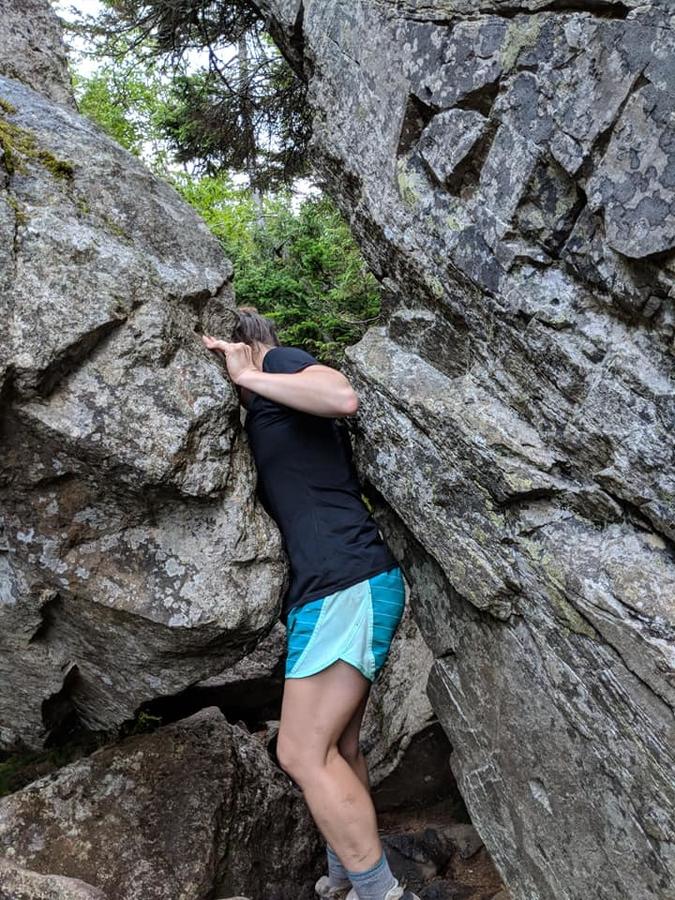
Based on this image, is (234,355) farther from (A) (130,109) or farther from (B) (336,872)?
(A) (130,109)

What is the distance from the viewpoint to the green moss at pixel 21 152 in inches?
179

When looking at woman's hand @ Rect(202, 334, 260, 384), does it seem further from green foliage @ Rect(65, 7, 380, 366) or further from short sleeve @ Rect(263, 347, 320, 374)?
green foliage @ Rect(65, 7, 380, 366)

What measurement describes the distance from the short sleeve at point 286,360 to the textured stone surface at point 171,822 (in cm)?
288


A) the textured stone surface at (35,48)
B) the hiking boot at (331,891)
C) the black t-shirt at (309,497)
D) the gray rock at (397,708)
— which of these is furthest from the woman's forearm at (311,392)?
the textured stone surface at (35,48)

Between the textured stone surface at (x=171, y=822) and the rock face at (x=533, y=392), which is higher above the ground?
the rock face at (x=533, y=392)

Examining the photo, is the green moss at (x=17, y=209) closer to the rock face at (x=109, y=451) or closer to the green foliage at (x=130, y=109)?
the rock face at (x=109, y=451)

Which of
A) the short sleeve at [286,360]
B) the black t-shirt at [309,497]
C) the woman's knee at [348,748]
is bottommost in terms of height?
the woman's knee at [348,748]

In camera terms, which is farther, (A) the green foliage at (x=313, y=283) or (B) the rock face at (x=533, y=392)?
(A) the green foliage at (x=313, y=283)

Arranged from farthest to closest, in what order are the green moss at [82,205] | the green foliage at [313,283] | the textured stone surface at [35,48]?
the green foliage at [313,283], the textured stone surface at [35,48], the green moss at [82,205]

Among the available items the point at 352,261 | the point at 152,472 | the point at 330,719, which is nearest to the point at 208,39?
the point at 352,261

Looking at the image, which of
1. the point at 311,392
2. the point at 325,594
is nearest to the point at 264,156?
the point at 311,392

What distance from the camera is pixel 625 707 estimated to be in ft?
12.3

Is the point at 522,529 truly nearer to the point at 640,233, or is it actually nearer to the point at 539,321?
the point at 539,321

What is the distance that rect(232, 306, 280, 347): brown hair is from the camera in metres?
5.13
